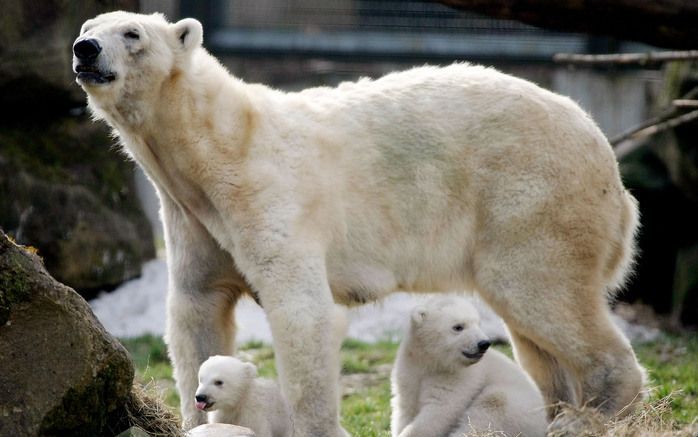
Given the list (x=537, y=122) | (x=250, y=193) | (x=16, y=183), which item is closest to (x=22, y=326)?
(x=250, y=193)

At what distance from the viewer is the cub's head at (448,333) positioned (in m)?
6.14

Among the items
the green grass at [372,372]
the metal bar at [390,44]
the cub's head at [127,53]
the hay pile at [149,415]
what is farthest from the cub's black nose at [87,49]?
the metal bar at [390,44]

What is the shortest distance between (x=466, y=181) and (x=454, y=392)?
1193 millimetres

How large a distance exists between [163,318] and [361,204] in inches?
193

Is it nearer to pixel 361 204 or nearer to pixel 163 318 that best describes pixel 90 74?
pixel 361 204

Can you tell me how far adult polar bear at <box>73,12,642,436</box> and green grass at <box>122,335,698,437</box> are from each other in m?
0.92

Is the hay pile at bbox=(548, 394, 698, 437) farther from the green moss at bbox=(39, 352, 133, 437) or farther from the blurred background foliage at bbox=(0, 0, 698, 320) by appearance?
the blurred background foliage at bbox=(0, 0, 698, 320)

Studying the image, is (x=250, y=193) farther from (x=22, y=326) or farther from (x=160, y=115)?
(x=22, y=326)

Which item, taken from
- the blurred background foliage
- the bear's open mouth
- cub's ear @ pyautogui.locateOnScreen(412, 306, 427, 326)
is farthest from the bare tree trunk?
the bear's open mouth

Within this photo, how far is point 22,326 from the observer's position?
A: 457cm

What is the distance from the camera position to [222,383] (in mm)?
5762

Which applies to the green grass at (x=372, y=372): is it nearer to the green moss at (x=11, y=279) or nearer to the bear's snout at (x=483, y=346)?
the bear's snout at (x=483, y=346)

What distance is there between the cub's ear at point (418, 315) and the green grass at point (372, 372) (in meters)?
0.86

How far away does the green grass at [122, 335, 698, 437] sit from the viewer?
7.32 meters
